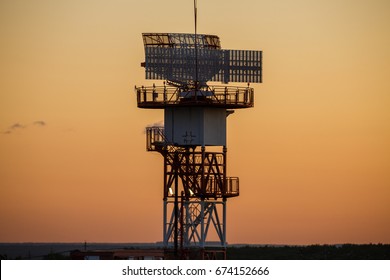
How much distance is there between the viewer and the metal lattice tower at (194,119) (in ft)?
370

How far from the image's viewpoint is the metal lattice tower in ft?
370

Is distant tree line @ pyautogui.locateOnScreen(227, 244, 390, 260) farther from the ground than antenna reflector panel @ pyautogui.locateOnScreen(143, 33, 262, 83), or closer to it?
closer to it

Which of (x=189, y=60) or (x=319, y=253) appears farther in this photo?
(x=319, y=253)

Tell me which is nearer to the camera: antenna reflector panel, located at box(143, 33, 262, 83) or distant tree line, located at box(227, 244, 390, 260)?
antenna reflector panel, located at box(143, 33, 262, 83)

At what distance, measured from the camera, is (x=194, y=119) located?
114m

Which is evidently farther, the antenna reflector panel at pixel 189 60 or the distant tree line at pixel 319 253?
the distant tree line at pixel 319 253

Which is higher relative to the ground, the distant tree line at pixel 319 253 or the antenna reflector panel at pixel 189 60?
the antenna reflector panel at pixel 189 60
